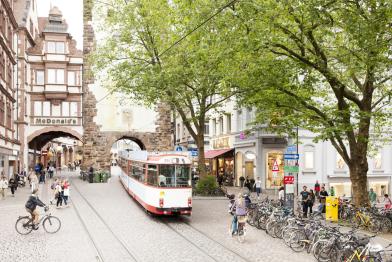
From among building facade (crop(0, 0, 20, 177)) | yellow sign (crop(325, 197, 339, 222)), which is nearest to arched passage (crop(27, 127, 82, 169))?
building facade (crop(0, 0, 20, 177))

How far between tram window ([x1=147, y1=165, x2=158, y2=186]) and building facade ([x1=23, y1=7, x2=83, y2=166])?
30.1m

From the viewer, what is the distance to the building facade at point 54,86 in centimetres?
4994

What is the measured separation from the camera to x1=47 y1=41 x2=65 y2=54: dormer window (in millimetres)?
51219

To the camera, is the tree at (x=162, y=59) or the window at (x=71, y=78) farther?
the window at (x=71, y=78)

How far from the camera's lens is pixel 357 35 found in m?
17.1

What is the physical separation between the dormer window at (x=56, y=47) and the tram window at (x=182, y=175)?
112 feet

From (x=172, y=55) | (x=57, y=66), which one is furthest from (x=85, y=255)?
(x=57, y=66)

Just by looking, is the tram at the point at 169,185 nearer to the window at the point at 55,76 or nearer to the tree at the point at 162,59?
the tree at the point at 162,59

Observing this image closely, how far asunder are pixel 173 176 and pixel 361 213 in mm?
Result: 7803

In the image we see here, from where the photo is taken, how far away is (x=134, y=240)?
16594mm

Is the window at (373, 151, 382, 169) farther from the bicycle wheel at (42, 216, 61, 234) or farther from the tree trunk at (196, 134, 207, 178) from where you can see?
the bicycle wheel at (42, 216, 61, 234)

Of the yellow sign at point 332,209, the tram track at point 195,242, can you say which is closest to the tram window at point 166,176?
the tram track at point 195,242

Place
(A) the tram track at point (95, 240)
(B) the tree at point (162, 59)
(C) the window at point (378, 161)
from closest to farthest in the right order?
(A) the tram track at point (95, 240) < (B) the tree at point (162, 59) < (C) the window at point (378, 161)

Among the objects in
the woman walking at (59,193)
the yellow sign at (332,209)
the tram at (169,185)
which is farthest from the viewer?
the woman walking at (59,193)
